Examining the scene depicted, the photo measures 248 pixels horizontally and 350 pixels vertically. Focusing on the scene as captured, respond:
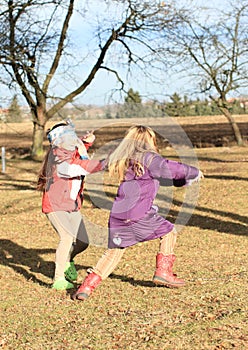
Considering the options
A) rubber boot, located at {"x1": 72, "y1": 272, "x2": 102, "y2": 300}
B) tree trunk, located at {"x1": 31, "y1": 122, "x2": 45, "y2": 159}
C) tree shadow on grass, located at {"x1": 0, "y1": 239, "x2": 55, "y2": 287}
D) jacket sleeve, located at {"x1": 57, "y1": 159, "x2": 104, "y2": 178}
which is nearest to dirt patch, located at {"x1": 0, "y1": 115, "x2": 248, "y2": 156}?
tree trunk, located at {"x1": 31, "y1": 122, "x2": 45, "y2": 159}

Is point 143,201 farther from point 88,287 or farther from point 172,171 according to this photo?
point 88,287

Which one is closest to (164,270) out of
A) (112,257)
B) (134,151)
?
(112,257)

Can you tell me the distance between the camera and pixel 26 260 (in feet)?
29.2

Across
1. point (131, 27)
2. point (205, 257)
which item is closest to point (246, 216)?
point (205, 257)

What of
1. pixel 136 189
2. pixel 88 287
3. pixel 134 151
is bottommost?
pixel 88 287

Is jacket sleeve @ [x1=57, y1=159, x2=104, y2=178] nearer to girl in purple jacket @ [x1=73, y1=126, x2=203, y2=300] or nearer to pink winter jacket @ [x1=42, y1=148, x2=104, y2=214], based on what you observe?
pink winter jacket @ [x1=42, y1=148, x2=104, y2=214]

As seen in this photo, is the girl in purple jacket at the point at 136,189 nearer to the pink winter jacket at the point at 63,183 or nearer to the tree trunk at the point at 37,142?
the pink winter jacket at the point at 63,183

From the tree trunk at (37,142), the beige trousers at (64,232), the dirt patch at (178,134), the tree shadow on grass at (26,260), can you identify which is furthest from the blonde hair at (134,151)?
the tree trunk at (37,142)

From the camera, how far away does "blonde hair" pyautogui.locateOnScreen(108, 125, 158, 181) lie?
564 centimetres

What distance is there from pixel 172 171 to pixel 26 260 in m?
4.09

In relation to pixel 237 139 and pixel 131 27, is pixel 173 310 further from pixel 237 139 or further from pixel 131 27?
pixel 237 139

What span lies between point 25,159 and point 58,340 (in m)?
21.9

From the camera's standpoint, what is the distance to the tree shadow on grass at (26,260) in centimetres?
783

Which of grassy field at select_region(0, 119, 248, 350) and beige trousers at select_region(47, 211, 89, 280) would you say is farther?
beige trousers at select_region(47, 211, 89, 280)
